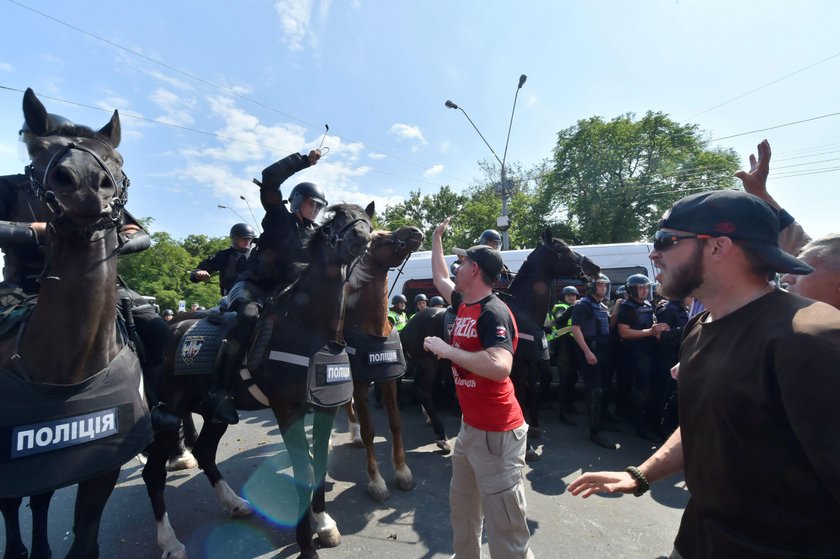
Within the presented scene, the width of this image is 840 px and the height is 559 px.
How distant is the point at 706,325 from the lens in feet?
4.80

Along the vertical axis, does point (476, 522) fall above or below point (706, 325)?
below

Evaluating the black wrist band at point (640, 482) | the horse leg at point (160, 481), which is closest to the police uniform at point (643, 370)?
the black wrist band at point (640, 482)

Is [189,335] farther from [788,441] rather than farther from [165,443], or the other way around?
[788,441]

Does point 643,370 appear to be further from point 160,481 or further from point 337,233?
point 160,481

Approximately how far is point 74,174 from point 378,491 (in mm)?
3680

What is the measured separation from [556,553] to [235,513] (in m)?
2.93

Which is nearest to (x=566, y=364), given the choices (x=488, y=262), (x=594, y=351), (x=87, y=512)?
(x=594, y=351)

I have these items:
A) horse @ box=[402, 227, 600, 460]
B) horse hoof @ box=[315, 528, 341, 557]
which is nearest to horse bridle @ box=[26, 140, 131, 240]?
horse hoof @ box=[315, 528, 341, 557]

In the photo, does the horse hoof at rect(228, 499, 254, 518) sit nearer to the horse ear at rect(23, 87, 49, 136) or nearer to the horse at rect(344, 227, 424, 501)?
the horse at rect(344, 227, 424, 501)

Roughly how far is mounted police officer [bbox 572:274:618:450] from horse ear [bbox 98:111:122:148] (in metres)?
5.67

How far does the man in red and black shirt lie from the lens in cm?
239

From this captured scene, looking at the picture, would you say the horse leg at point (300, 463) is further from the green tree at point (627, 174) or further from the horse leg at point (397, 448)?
the green tree at point (627, 174)

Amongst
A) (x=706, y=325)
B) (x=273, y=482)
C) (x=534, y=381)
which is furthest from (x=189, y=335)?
(x=534, y=381)

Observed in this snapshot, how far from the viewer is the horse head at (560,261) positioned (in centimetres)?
589
